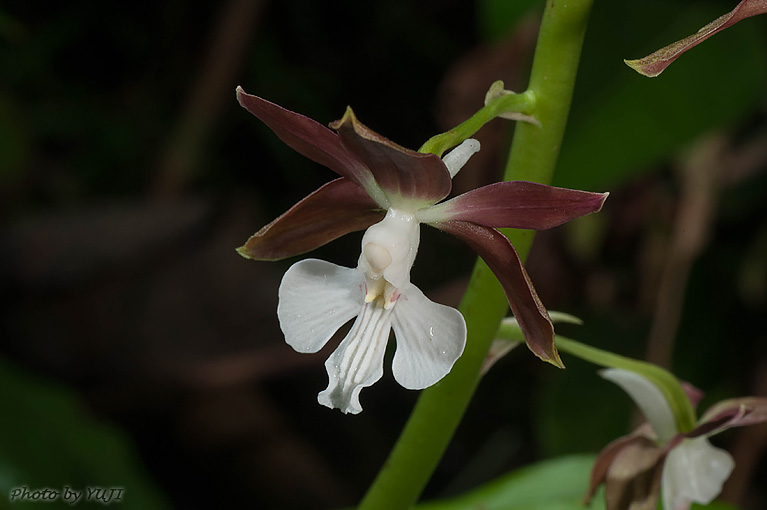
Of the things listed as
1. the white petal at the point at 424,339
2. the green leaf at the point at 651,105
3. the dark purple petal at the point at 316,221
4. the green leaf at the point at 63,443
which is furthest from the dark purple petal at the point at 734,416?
the green leaf at the point at 63,443

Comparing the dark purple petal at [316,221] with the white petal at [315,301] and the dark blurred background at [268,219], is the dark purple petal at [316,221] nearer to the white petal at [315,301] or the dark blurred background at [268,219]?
the white petal at [315,301]

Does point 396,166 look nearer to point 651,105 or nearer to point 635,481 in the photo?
point 635,481

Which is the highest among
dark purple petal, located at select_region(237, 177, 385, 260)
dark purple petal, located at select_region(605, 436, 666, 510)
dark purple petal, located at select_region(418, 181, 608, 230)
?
A: dark purple petal, located at select_region(418, 181, 608, 230)

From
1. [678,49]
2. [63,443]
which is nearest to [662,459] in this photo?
[678,49]

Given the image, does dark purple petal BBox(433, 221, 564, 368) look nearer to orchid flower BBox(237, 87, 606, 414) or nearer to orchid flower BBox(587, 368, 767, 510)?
orchid flower BBox(237, 87, 606, 414)

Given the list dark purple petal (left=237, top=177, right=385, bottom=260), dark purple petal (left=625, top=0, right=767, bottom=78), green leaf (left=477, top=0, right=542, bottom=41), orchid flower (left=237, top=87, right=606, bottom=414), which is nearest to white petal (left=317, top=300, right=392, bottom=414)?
orchid flower (left=237, top=87, right=606, bottom=414)

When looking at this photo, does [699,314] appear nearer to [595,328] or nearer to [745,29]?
[595,328]

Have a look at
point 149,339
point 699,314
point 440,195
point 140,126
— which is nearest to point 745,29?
point 699,314
